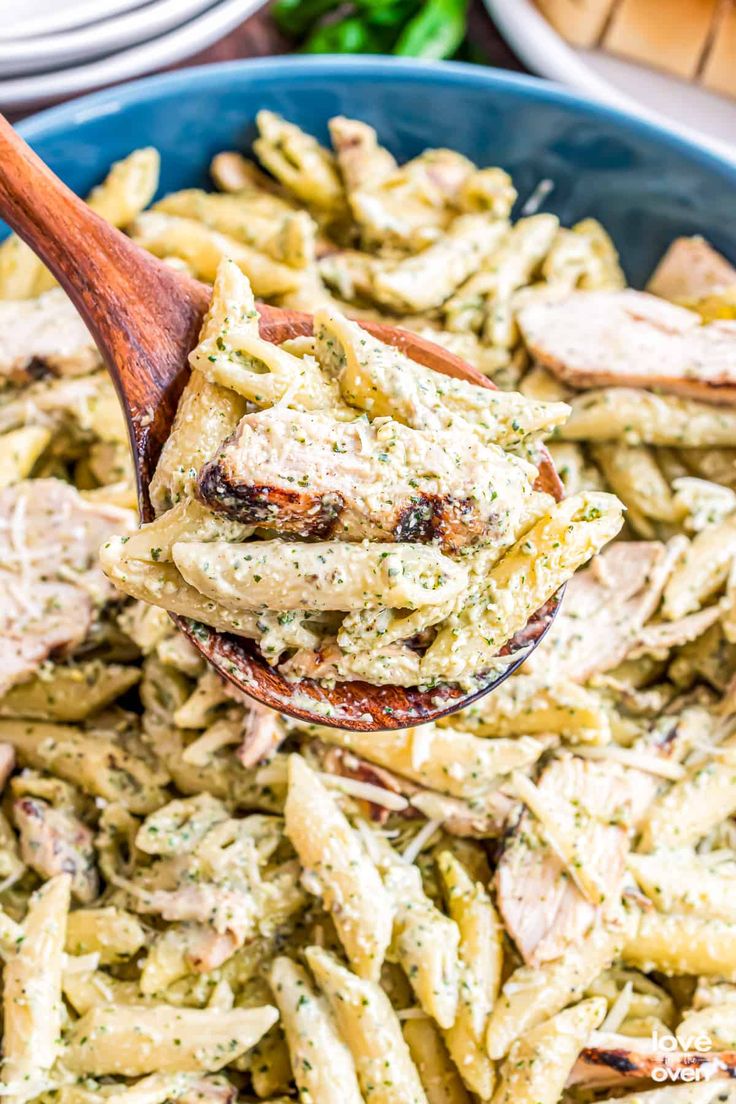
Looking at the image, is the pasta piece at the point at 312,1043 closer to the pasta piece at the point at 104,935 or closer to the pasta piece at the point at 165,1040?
the pasta piece at the point at 165,1040

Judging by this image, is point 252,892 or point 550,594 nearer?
point 550,594

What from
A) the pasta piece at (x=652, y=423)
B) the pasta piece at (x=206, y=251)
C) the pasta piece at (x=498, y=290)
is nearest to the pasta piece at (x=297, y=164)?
the pasta piece at (x=206, y=251)

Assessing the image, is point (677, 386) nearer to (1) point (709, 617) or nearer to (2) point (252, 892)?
(1) point (709, 617)

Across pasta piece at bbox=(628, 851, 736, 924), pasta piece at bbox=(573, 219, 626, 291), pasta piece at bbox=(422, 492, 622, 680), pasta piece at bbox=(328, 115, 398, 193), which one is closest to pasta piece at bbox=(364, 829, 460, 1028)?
pasta piece at bbox=(628, 851, 736, 924)

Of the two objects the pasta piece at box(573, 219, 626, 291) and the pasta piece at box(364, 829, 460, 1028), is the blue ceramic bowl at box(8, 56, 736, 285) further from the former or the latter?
the pasta piece at box(364, 829, 460, 1028)

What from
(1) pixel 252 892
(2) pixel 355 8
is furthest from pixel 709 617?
(2) pixel 355 8
